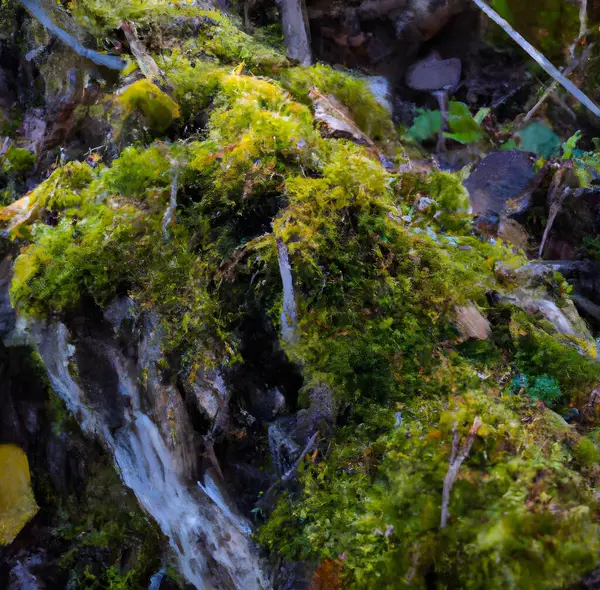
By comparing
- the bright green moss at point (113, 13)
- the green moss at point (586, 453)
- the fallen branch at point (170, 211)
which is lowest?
the green moss at point (586, 453)

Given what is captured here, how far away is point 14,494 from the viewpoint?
4.18 meters

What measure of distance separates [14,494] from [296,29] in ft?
18.7

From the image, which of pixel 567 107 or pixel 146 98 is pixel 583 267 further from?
pixel 146 98

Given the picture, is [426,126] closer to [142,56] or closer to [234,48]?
[234,48]

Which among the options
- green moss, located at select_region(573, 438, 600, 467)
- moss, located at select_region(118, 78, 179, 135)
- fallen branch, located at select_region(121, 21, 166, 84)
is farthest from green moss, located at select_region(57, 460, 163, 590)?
fallen branch, located at select_region(121, 21, 166, 84)

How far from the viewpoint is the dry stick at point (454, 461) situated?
6.33 feet

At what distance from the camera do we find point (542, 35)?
5898mm

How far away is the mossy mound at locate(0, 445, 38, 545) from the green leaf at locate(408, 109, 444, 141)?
17.5 feet

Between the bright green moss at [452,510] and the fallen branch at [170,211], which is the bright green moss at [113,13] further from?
the bright green moss at [452,510]

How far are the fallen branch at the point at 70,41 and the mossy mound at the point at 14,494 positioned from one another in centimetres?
364

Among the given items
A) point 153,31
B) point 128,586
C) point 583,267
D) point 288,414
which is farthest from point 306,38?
point 128,586

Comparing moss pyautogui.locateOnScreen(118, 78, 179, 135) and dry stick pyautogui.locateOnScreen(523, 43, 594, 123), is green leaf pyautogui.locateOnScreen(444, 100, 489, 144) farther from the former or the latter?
moss pyautogui.locateOnScreen(118, 78, 179, 135)

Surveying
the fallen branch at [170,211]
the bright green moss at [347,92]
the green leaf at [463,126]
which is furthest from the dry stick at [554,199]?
the fallen branch at [170,211]

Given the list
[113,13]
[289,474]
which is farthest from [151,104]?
[289,474]
